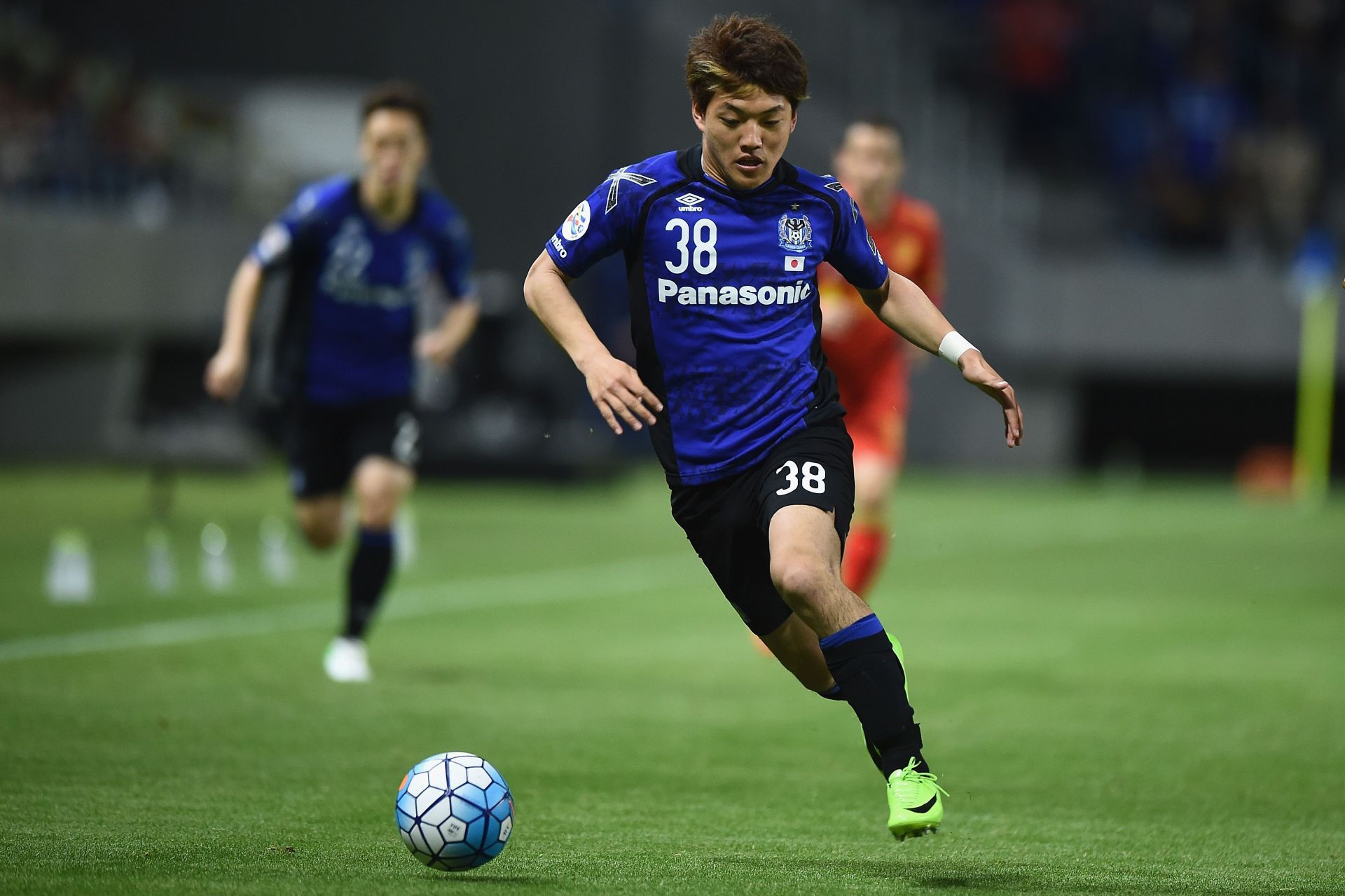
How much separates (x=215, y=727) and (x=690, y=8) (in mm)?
21210

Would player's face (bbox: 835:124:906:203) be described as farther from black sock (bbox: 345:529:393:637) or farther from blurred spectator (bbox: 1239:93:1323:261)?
blurred spectator (bbox: 1239:93:1323:261)

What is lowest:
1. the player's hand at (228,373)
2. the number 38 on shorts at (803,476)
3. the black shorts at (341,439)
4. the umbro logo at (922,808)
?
the umbro logo at (922,808)

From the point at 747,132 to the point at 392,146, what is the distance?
3636 millimetres

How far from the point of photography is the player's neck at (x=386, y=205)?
28.7 ft

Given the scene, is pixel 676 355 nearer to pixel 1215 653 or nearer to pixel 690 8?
pixel 1215 653

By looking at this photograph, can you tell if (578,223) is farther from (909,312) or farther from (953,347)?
(953,347)

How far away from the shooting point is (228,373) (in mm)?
8078

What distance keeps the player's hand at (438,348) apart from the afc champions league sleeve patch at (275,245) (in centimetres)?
78

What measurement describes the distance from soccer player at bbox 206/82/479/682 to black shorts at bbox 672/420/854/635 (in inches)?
132

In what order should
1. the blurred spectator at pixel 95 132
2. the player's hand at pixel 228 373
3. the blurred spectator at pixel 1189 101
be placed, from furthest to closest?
the blurred spectator at pixel 1189 101, the blurred spectator at pixel 95 132, the player's hand at pixel 228 373

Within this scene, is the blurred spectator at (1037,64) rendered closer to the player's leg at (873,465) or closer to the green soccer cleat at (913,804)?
the player's leg at (873,465)

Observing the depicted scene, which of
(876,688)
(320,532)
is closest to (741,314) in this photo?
(876,688)

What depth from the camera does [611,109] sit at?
25484 millimetres

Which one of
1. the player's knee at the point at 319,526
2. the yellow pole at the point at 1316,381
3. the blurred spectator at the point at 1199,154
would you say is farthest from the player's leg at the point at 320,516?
the blurred spectator at the point at 1199,154
